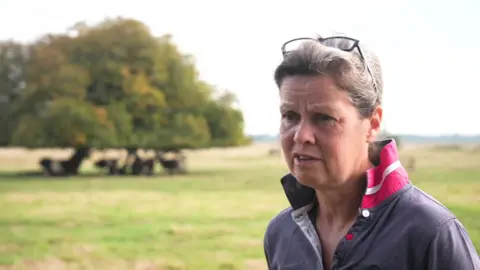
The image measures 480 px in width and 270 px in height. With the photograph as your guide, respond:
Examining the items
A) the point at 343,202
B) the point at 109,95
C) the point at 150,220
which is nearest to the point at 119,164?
the point at 109,95

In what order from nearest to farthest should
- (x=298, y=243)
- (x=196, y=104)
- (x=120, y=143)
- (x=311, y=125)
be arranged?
1. (x=311, y=125)
2. (x=298, y=243)
3. (x=120, y=143)
4. (x=196, y=104)

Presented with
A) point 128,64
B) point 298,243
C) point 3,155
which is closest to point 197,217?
point 298,243

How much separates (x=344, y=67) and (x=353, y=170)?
0.24 meters

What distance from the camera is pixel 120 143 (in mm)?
22406

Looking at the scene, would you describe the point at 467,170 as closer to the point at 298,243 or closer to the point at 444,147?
the point at 444,147

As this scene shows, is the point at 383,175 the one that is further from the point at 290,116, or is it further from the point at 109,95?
the point at 109,95

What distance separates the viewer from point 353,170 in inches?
54.9

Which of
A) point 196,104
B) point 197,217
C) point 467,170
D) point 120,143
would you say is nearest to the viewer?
point 197,217

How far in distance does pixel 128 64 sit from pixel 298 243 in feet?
73.9

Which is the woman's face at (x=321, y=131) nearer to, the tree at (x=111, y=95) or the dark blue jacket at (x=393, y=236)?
the dark blue jacket at (x=393, y=236)

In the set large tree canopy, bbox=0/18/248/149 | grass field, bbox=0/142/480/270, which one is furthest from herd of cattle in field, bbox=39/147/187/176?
grass field, bbox=0/142/480/270

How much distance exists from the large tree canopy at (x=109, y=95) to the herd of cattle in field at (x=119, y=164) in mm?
677

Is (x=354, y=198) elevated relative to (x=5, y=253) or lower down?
elevated

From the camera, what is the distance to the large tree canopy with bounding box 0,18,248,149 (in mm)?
22000
